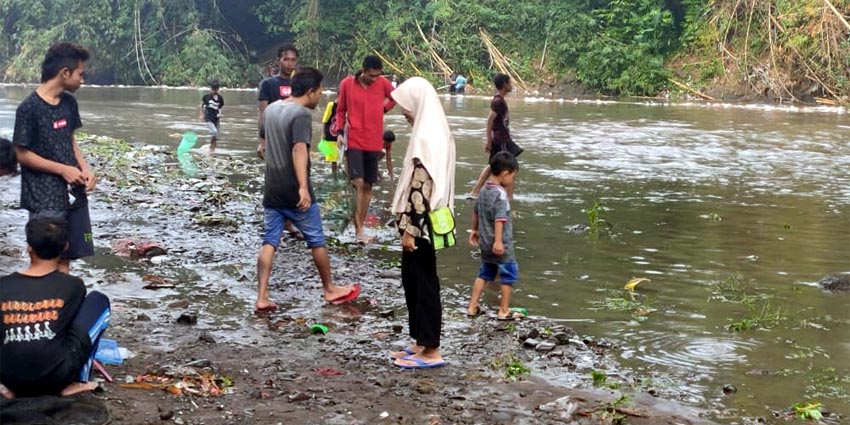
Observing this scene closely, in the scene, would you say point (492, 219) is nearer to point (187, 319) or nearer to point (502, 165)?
point (502, 165)

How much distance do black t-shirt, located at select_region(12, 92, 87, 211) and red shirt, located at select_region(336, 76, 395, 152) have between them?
12.6 ft

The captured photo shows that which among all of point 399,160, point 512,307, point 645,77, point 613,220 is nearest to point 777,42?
point 645,77

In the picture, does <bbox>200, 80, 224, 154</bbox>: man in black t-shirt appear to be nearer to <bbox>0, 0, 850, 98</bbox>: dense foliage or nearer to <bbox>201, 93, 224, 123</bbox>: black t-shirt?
<bbox>201, 93, 224, 123</bbox>: black t-shirt

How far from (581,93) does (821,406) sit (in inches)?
1185

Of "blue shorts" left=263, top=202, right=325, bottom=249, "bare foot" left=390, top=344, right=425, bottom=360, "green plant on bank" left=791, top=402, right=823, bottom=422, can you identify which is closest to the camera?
"green plant on bank" left=791, top=402, right=823, bottom=422

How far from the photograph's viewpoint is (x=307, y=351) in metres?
5.65

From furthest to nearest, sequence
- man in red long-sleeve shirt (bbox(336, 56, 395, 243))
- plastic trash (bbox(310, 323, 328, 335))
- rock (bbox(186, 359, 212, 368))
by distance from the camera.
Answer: man in red long-sleeve shirt (bbox(336, 56, 395, 243)) → plastic trash (bbox(310, 323, 328, 335)) → rock (bbox(186, 359, 212, 368))

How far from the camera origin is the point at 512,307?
6.88m

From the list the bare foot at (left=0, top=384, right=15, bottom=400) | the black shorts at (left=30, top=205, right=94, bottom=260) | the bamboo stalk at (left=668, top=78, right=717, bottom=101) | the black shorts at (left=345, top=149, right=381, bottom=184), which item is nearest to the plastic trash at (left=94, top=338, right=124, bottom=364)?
the black shorts at (left=30, top=205, right=94, bottom=260)

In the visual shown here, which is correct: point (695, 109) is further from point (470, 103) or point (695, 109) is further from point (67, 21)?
point (67, 21)

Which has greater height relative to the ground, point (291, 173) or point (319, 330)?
point (291, 173)

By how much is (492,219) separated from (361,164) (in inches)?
114

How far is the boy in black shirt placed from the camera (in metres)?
4.12

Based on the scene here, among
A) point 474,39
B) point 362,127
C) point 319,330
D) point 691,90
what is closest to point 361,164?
point 362,127
